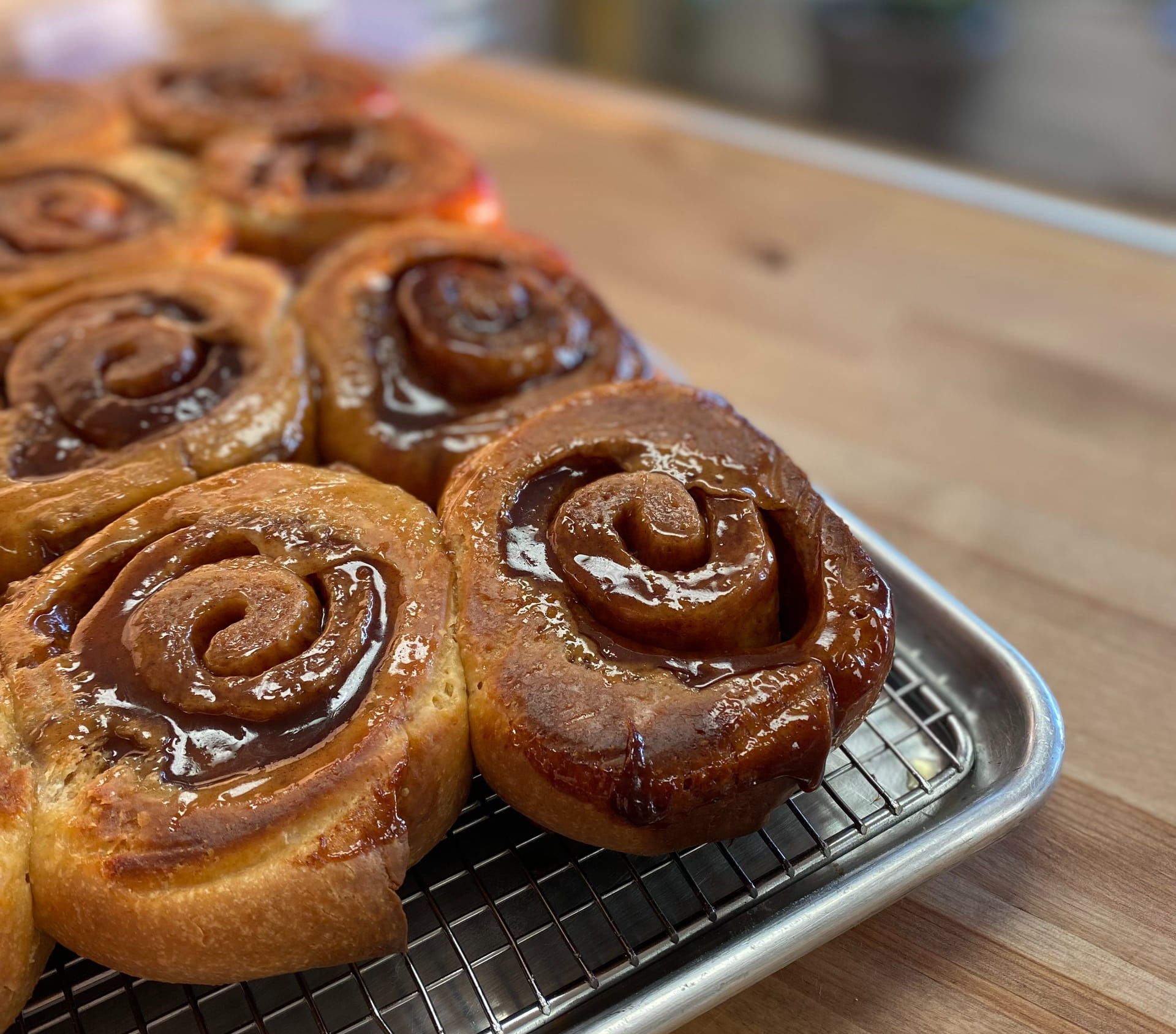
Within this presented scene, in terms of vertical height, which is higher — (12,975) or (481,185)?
(481,185)

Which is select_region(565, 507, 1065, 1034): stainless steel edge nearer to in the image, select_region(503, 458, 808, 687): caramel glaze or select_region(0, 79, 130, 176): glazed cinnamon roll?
select_region(503, 458, 808, 687): caramel glaze

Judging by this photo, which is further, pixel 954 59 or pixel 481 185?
pixel 954 59

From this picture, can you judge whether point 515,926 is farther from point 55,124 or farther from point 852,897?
point 55,124

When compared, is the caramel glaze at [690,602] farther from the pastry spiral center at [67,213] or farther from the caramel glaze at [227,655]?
the pastry spiral center at [67,213]

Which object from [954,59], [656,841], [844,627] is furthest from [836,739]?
[954,59]

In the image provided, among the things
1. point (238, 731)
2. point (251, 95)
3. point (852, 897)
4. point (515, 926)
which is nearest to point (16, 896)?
point (238, 731)

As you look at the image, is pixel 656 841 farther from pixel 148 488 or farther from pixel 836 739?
pixel 148 488
